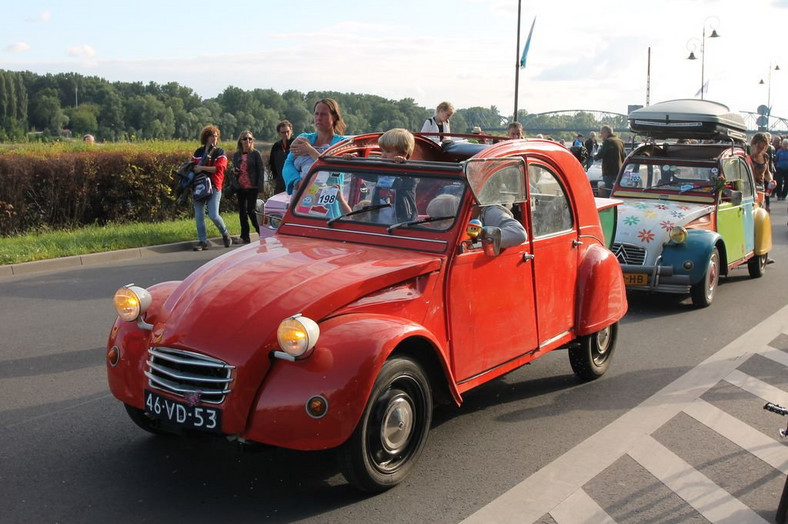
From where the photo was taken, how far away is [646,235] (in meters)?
10.2

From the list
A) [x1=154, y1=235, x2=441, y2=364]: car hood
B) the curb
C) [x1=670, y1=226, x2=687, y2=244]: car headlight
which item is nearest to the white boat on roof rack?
[x1=670, y1=226, x2=687, y2=244]: car headlight

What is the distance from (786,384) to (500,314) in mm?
2975

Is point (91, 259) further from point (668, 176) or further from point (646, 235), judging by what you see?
point (668, 176)

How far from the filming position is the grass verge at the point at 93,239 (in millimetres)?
12461

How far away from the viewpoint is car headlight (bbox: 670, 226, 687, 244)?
33.1ft

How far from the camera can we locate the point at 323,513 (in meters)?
4.40

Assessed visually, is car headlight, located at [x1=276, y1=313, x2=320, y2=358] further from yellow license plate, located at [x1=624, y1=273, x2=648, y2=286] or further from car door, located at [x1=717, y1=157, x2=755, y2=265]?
car door, located at [x1=717, y1=157, x2=755, y2=265]

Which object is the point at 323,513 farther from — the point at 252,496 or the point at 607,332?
the point at 607,332

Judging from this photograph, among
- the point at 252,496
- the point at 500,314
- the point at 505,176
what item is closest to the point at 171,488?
the point at 252,496

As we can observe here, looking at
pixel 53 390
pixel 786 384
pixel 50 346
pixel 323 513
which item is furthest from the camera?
pixel 50 346

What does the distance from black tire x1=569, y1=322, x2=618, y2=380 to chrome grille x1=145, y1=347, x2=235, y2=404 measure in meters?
3.23

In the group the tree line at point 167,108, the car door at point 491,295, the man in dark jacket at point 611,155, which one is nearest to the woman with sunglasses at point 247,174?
the man in dark jacket at point 611,155

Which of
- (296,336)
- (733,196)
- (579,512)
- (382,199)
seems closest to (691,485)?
(579,512)

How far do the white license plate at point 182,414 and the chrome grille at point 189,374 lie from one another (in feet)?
0.15
